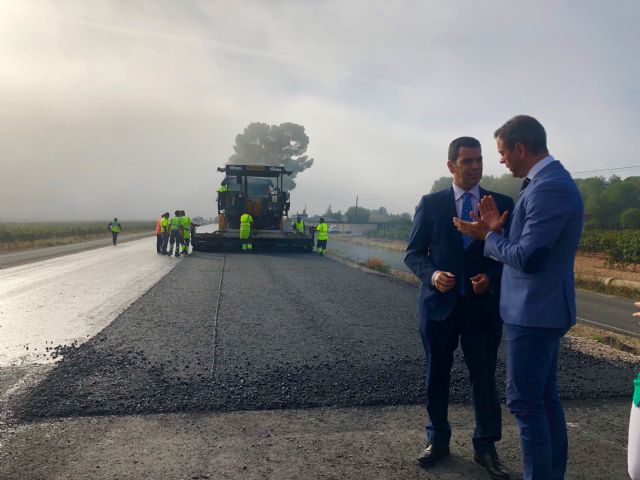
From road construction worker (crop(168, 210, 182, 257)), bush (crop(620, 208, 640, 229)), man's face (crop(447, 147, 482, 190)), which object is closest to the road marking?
man's face (crop(447, 147, 482, 190))

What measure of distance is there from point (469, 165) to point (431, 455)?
74.3 inches

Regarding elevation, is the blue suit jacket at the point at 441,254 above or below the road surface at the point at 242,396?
above

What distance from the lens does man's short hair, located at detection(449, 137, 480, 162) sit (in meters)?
3.29

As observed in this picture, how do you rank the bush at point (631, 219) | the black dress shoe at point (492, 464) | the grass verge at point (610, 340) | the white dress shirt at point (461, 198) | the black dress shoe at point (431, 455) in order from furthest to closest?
1. the bush at point (631, 219)
2. the grass verge at point (610, 340)
3. the white dress shirt at point (461, 198)
4. the black dress shoe at point (431, 455)
5. the black dress shoe at point (492, 464)

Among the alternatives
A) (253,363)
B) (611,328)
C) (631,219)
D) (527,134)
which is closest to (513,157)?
(527,134)

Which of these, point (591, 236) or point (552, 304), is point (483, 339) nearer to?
point (552, 304)

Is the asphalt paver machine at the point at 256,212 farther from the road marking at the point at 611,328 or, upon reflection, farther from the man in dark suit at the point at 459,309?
the man in dark suit at the point at 459,309

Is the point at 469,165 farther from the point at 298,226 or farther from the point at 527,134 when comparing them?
the point at 298,226

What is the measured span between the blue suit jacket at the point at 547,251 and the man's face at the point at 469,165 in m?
0.67

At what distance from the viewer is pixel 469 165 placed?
10.8 feet

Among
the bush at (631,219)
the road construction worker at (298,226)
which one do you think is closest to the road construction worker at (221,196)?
the road construction worker at (298,226)

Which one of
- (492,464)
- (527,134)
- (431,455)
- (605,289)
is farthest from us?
(605,289)

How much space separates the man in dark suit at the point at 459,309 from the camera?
3250 mm

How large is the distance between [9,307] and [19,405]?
6107 millimetres
